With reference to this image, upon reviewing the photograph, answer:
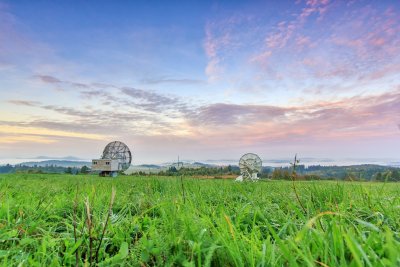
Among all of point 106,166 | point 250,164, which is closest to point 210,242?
point 250,164

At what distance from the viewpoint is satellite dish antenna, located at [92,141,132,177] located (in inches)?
2219

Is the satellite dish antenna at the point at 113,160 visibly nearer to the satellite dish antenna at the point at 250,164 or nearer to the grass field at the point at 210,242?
the satellite dish antenna at the point at 250,164

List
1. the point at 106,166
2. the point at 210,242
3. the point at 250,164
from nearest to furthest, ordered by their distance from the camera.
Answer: the point at 210,242 → the point at 250,164 → the point at 106,166

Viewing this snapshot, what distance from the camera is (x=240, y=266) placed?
2.24 m

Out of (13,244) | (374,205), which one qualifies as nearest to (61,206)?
(13,244)

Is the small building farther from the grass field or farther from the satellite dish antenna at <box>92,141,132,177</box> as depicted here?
the grass field

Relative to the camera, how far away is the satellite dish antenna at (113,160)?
56375 mm

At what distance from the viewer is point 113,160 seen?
5716 centimetres

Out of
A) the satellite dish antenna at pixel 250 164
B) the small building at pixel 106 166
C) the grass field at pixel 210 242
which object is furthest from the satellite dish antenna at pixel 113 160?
the grass field at pixel 210 242

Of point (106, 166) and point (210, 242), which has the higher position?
point (106, 166)

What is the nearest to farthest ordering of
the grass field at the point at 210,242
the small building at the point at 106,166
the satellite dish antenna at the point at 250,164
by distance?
the grass field at the point at 210,242 → the satellite dish antenna at the point at 250,164 → the small building at the point at 106,166

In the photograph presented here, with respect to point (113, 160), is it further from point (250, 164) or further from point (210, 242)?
point (210, 242)

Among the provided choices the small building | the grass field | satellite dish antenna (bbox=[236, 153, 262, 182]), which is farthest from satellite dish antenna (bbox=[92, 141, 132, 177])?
the grass field

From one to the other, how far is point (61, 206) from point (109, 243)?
7.40ft
